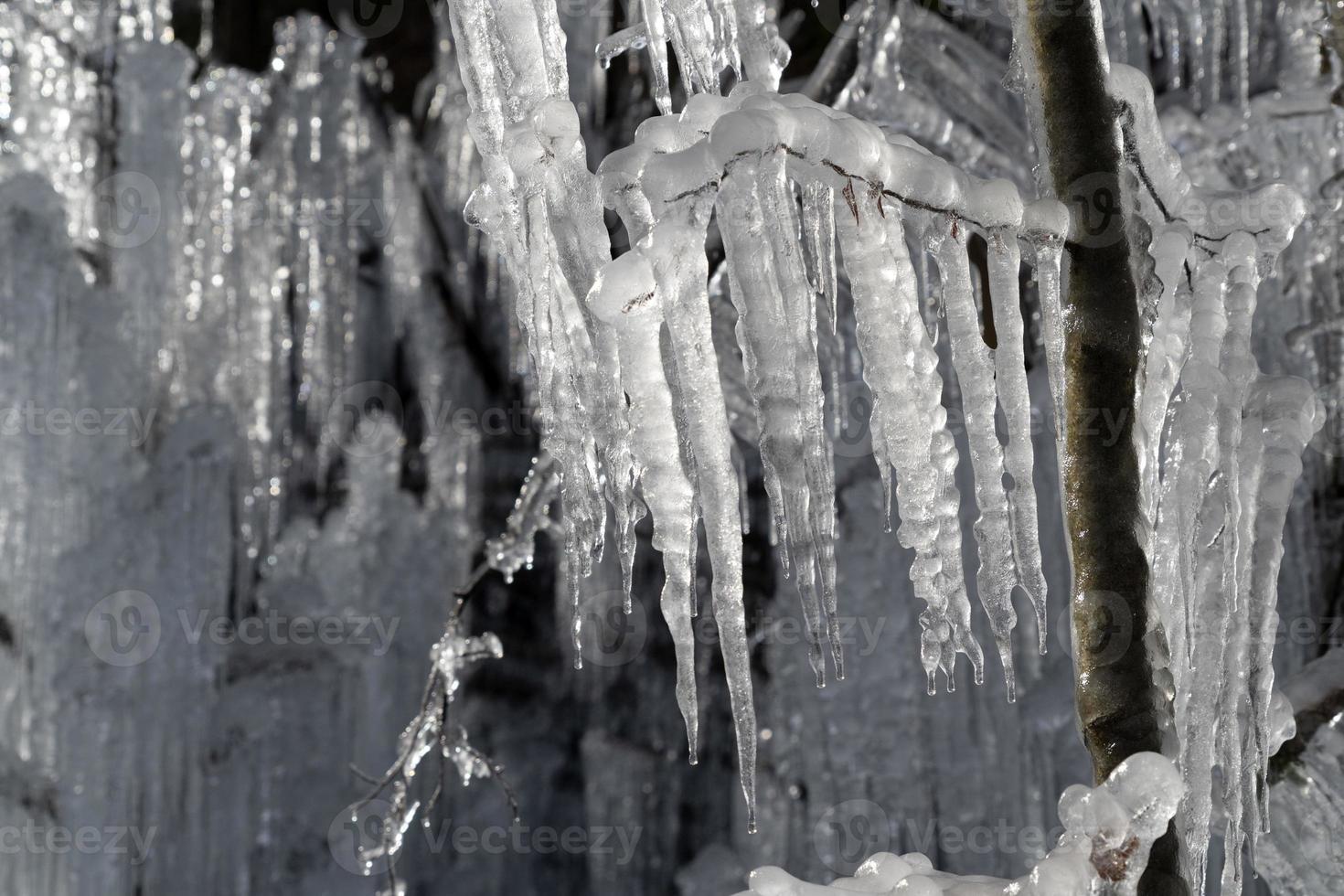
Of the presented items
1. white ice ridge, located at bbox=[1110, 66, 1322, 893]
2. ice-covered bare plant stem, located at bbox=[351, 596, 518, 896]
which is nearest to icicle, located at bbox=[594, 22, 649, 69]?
white ice ridge, located at bbox=[1110, 66, 1322, 893]

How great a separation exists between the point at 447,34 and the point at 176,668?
278 cm

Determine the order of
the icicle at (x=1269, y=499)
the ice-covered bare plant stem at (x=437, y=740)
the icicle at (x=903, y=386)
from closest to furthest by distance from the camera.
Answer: the icicle at (x=903, y=386)
the icicle at (x=1269, y=499)
the ice-covered bare plant stem at (x=437, y=740)

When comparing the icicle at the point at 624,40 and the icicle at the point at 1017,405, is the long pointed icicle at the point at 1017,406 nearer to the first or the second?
the icicle at the point at 1017,405

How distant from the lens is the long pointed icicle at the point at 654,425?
81cm

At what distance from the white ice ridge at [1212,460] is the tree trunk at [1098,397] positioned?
3 cm

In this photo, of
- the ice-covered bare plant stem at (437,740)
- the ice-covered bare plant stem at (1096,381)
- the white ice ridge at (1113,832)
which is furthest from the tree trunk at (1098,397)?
the ice-covered bare plant stem at (437,740)

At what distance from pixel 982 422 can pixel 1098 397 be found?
0.10 m

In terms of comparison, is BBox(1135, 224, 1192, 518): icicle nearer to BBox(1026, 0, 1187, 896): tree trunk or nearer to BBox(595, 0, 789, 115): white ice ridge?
BBox(1026, 0, 1187, 896): tree trunk

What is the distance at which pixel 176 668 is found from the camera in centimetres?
496

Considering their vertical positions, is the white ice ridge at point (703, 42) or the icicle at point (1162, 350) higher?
the white ice ridge at point (703, 42)

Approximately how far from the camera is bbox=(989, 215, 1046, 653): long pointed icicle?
38.9 inches

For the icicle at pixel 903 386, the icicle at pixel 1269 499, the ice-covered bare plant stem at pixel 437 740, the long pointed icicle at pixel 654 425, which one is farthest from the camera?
the ice-covered bare plant stem at pixel 437 740

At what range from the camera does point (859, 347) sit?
928 millimetres

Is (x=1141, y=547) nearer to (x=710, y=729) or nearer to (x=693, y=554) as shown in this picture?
(x=693, y=554)
